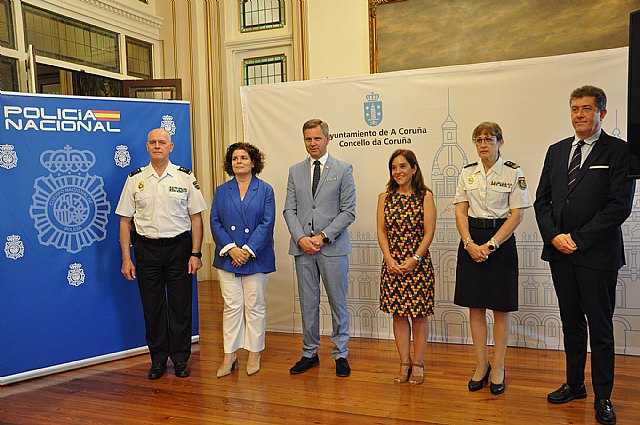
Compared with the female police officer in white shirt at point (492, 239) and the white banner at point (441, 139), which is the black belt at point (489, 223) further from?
the white banner at point (441, 139)

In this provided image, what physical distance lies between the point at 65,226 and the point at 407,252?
2.33 meters

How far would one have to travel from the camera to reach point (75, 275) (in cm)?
417

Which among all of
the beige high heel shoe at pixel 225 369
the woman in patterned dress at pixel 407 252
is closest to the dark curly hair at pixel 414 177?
the woman in patterned dress at pixel 407 252

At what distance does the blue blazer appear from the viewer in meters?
3.90

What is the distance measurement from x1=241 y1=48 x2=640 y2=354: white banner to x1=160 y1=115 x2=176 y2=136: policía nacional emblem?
76 centimetres

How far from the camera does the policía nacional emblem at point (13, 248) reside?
12.9 feet

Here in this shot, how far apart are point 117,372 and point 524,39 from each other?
4779mm

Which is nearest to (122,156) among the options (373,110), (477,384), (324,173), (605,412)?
(324,173)

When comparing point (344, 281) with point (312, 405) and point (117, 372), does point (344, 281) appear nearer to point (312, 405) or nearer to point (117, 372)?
point (312, 405)

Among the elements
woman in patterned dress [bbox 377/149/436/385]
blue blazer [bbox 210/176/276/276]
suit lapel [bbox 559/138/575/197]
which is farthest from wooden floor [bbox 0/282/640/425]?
suit lapel [bbox 559/138/575/197]

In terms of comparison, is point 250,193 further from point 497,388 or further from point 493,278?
point 497,388

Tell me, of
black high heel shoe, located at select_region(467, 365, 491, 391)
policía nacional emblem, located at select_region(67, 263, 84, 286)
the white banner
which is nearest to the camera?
black high heel shoe, located at select_region(467, 365, 491, 391)

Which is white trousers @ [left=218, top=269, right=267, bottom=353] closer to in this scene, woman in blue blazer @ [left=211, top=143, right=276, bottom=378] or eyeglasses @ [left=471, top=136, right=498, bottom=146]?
woman in blue blazer @ [left=211, top=143, right=276, bottom=378]

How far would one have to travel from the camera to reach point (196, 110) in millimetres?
8055
